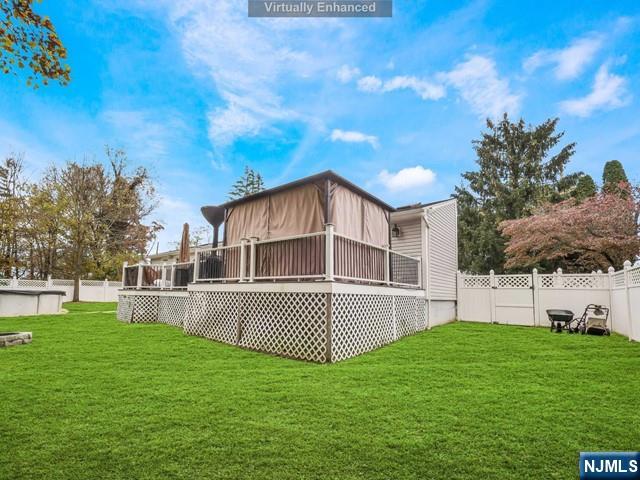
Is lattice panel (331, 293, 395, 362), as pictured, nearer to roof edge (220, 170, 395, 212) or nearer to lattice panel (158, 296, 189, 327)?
roof edge (220, 170, 395, 212)

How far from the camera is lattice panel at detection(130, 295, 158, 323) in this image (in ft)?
38.3

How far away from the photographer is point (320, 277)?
621 cm

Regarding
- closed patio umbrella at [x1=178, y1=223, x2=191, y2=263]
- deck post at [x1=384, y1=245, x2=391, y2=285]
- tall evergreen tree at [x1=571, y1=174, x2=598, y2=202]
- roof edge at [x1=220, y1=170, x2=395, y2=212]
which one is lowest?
deck post at [x1=384, y1=245, x2=391, y2=285]

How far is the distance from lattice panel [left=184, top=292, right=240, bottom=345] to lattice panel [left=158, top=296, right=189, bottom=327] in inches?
70.6

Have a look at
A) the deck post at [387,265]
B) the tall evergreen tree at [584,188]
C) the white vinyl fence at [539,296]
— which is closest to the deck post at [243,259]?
the deck post at [387,265]

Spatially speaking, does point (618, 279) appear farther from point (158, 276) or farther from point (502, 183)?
point (502, 183)

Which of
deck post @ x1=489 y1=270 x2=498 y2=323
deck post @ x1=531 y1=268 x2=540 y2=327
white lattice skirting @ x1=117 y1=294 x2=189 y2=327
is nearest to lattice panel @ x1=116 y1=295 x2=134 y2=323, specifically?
white lattice skirting @ x1=117 y1=294 x2=189 y2=327

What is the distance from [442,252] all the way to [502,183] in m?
14.5

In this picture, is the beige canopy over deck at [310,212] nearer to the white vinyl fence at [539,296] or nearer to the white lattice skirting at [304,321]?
the white lattice skirting at [304,321]

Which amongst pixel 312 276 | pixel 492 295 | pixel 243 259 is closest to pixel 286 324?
pixel 312 276

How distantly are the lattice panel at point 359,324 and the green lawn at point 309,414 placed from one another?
1.17 feet

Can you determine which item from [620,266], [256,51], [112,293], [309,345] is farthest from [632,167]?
[112,293]

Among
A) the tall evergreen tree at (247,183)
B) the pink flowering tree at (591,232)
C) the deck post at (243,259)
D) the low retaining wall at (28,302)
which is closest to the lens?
the deck post at (243,259)

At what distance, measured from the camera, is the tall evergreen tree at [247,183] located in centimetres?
3816
